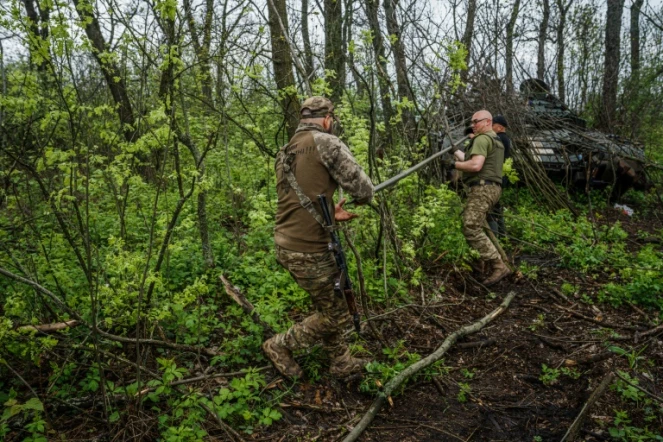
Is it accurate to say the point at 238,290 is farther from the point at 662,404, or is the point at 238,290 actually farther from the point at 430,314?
A: the point at 662,404

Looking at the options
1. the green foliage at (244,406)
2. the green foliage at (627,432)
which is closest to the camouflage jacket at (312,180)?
the green foliage at (244,406)

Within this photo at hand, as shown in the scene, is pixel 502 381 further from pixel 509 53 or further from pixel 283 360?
pixel 509 53

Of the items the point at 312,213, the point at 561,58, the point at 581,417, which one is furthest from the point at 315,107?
the point at 561,58

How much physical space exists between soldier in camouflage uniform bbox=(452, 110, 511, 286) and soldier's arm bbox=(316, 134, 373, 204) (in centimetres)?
280

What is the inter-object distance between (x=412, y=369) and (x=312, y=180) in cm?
173

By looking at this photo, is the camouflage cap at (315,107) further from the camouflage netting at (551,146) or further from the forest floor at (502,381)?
the camouflage netting at (551,146)

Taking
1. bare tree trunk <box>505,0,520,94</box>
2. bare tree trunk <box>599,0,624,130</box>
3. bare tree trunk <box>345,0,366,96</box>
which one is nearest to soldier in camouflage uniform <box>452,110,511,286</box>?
bare tree trunk <box>345,0,366,96</box>

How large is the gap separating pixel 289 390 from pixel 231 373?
0.47m

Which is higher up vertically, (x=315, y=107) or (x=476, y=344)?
(x=315, y=107)

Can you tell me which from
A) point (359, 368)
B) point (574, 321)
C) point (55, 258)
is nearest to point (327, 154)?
point (359, 368)

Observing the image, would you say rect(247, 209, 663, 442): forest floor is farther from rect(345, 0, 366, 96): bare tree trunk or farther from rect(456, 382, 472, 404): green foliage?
rect(345, 0, 366, 96): bare tree trunk

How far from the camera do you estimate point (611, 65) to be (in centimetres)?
1069

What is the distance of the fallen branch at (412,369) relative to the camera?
315 cm

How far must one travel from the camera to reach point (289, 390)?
11.5 ft
